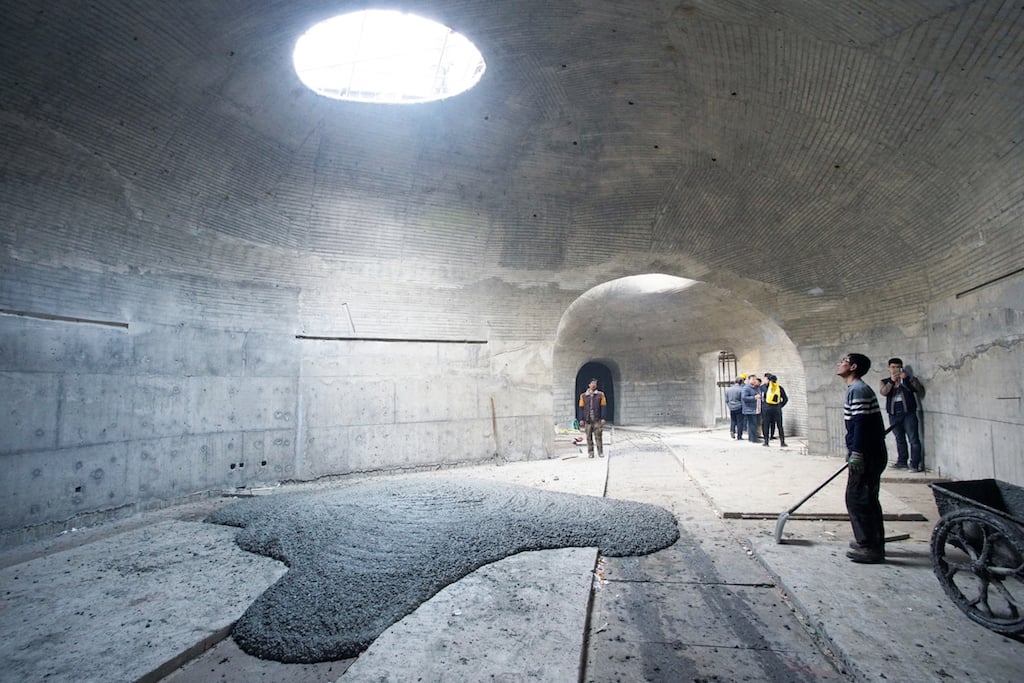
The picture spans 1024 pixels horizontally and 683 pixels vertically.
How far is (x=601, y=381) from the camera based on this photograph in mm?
19859

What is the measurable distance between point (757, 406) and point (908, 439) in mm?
4618

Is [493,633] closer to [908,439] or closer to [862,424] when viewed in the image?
[862,424]

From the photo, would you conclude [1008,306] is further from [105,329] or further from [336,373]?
[105,329]

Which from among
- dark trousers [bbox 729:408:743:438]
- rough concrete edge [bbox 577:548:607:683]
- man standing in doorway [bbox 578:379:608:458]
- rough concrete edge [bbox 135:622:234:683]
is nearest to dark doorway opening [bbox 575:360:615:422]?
dark trousers [bbox 729:408:743:438]

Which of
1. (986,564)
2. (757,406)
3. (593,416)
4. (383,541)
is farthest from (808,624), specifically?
(757,406)

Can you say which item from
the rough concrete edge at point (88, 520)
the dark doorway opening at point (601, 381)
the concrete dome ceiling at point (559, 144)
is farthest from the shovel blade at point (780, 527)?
the dark doorway opening at point (601, 381)

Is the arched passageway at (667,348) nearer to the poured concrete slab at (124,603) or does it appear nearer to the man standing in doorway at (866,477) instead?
the man standing in doorway at (866,477)

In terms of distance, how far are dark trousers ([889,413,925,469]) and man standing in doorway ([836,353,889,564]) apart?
14.8 ft

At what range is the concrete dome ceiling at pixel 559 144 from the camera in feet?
14.6

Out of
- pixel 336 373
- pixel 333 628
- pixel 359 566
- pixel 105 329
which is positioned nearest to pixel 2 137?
pixel 105 329

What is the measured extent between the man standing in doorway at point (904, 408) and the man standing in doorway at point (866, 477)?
464 cm

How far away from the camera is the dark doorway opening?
760 inches

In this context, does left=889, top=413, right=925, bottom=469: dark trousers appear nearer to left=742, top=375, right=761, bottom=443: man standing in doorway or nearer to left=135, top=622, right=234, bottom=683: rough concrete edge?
left=742, top=375, right=761, bottom=443: man standing in doorway

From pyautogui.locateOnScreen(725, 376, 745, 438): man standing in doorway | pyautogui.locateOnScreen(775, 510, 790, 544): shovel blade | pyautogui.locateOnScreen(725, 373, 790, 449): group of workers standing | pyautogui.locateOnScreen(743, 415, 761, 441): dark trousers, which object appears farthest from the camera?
pyautogui.locateOnScreen(725, 376, 745, 438): man standing in doorway
